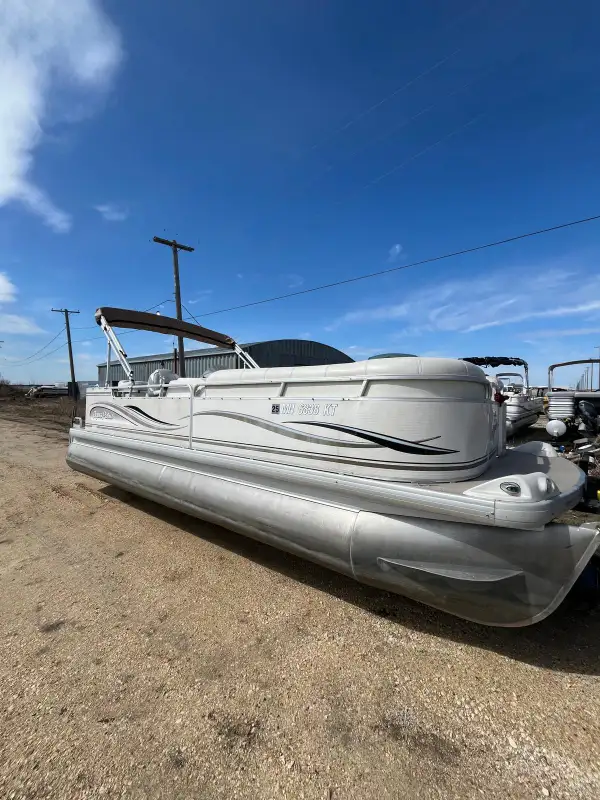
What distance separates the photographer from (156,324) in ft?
20.5

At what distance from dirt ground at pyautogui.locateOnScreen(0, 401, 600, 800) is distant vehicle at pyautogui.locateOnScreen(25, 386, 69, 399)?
3390 cm

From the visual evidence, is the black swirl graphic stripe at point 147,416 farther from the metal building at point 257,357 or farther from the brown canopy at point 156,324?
the metal building at point 257,357

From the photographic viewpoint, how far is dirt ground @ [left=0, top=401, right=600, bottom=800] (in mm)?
1721

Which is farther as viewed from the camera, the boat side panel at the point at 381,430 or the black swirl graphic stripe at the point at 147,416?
the black swirl graphic stripe at the point at 147,416

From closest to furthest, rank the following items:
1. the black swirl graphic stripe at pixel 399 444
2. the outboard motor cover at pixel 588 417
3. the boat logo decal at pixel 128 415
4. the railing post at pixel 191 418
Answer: the black swirl graphic stripe at pixel 399 444 < the railing post at pixel 191 418 < the boat logo decal at pixel 128 415 < the outboard motor cover at pixel 588 417

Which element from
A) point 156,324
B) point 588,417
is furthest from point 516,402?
point 156,324

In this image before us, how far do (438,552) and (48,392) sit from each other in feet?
127

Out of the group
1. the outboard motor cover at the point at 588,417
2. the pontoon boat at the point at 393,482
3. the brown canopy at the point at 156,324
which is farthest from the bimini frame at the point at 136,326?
the outboard motor cover at the point at 588,417

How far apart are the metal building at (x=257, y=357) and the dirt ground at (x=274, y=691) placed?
15.1 m

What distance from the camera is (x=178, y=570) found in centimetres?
362

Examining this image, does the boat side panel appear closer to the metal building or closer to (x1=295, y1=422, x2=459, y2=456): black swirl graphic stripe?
(x1=295, y1=422, x2=459, y2=456): black swirl graphic stripe

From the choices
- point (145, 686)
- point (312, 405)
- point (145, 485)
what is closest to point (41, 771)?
point (145, 686)

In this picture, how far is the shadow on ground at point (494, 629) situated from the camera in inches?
95.4

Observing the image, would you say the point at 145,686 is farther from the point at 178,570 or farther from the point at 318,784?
the point at 178,570
